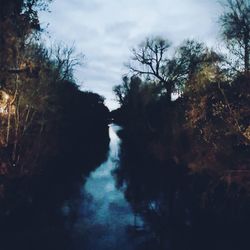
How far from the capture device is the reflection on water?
16672 mm

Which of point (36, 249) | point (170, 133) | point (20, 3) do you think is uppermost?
point (20, 3)

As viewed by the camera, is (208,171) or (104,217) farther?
(208,171)

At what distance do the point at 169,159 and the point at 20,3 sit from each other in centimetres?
2099

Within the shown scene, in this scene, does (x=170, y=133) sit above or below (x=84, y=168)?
above

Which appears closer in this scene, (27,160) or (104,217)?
(104,217)

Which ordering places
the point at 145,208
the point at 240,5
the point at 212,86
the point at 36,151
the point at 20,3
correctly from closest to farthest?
the point at 20,3 < the point at 145,208 < the point at 212,86 < the point at 240,5 < the point at 36,151

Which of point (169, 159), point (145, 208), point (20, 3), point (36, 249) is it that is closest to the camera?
point (36, 249)

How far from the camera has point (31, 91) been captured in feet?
101

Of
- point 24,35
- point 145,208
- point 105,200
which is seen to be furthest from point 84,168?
point 24,35

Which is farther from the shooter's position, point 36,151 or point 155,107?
point 155,107

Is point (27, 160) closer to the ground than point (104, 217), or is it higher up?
higher up

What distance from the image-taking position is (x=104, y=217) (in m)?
20.7

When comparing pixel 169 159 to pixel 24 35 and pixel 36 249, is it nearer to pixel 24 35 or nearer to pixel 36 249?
pixel 24 35

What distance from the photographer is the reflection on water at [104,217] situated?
16.7 m
